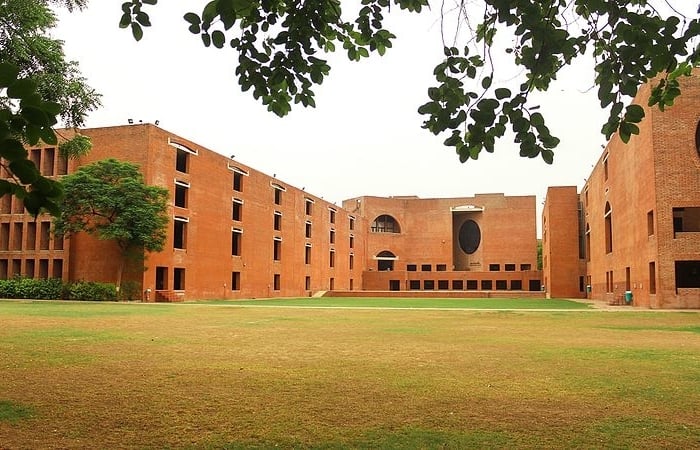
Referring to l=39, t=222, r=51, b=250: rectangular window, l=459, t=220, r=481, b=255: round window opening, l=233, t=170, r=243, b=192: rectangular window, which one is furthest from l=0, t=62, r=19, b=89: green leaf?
l=459, t=220, r=481, b=255: round window opening

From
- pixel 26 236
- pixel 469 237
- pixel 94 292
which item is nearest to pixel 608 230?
pixel 94 292

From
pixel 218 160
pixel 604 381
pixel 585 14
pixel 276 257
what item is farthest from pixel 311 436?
pixel 276 257

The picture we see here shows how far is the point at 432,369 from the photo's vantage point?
31.8 ft

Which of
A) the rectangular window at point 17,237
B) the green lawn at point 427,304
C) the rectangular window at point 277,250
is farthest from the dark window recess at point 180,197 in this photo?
the rectangular window at point 277,250

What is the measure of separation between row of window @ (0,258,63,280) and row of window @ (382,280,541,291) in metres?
48.5

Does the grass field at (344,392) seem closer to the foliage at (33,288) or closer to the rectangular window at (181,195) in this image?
the foliage at (33,288)

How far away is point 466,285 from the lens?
79.7 metres

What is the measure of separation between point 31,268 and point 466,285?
53.6m

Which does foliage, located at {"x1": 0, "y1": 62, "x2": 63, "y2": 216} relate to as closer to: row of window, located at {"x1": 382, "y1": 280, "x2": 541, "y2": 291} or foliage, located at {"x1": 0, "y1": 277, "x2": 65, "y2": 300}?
foliage, located at {"x1": 0, "y1": 277, "x2": 65, "y2": 300}

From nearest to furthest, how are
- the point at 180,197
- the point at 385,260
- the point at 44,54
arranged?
the point at 44,54 < the point at 180,197 < the point at 385,260

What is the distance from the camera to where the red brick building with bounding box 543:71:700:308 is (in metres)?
30.3

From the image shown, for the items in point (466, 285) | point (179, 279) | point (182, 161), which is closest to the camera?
point (179, 279)

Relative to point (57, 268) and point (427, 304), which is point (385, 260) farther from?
point (57, 268)

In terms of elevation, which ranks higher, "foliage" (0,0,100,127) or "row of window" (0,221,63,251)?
"foliage" (0,0,100,127)
